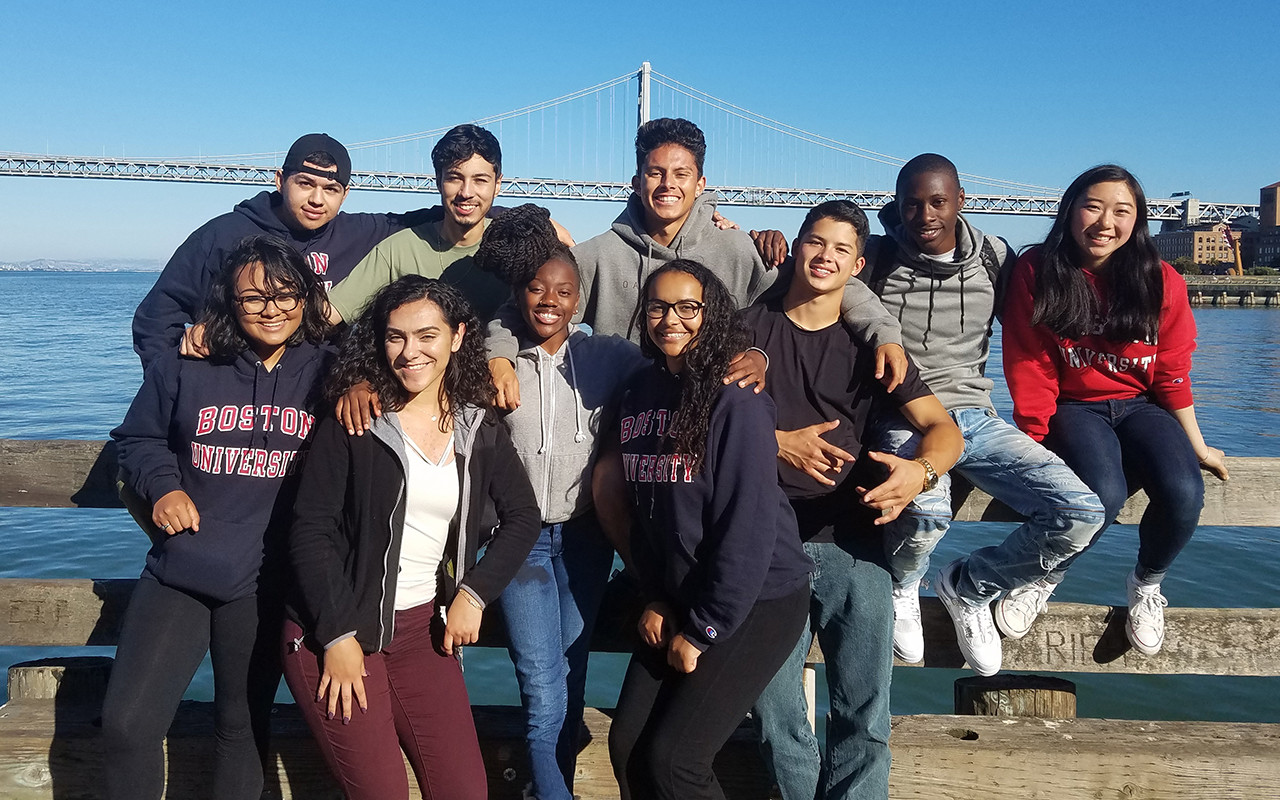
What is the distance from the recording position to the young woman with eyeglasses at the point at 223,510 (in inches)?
95.3

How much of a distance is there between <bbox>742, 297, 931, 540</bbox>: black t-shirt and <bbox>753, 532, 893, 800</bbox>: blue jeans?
0.51 feet

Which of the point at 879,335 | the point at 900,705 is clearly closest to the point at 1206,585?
the point at 900,705

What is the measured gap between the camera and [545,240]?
110 inches

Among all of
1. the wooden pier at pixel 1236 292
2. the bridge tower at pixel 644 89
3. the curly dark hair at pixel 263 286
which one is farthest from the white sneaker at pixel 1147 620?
the wooden pier at pixel 1236 292

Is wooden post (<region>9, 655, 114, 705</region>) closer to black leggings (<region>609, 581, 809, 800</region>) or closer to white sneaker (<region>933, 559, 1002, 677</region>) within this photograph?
black leggings (<region>609, 581, 809, 800</region>)

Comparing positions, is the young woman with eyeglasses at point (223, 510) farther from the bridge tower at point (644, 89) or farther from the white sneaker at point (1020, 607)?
the bridge tower at point (644, 89)

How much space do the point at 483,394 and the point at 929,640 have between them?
1599 mm

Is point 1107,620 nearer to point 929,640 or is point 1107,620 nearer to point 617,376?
point 929,640

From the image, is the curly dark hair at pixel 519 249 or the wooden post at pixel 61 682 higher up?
the curly dark hair at pixel 519 249

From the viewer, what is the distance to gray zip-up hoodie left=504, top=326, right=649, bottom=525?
105 inches

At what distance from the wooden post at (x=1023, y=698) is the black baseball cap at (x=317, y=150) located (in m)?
2.86

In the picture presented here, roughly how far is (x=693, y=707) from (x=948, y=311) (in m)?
1.56

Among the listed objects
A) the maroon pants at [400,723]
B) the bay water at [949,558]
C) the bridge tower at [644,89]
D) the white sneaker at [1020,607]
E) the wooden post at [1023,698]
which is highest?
the bridge tower at [644,89]

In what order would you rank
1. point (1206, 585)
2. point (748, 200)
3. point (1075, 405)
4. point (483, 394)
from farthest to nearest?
point (748, 200) → point (1206, 585) → point (1075, 405) → point (483, 394)
